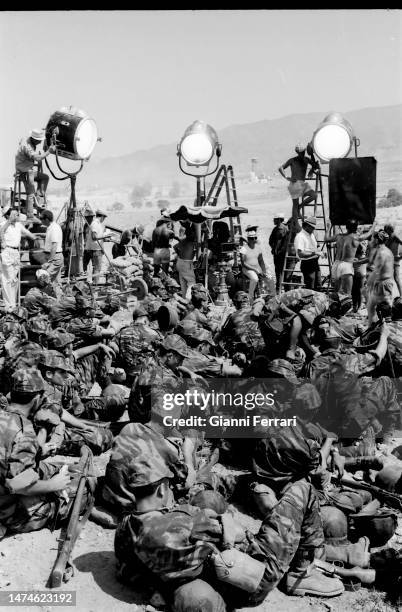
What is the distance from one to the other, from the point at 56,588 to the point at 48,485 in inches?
30.7

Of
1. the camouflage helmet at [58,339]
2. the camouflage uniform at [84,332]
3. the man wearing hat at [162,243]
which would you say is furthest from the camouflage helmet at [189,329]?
the man wearing hat at [162,243]

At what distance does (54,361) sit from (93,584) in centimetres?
285

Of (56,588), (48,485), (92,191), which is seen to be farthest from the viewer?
(92,191)

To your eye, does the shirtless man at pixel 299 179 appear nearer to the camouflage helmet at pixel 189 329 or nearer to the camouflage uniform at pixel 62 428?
the camouflage helmet at pixel 189 329

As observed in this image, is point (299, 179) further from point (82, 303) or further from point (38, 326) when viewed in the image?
point (38, 326)

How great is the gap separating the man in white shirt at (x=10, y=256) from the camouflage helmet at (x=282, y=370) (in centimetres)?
709

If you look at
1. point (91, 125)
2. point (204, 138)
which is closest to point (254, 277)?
point (204, 138)

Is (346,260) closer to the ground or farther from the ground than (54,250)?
closer to the ground

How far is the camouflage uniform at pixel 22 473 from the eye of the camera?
19.1 ft

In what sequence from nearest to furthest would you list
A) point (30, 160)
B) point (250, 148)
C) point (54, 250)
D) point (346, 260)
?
1. point (346, 260)
2. point (54, 250)
3. point (30, 160)
4. point (250, 148)

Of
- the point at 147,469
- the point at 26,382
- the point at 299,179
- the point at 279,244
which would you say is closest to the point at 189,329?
the point at 26,382

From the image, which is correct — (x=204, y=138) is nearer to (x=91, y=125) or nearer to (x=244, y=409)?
(x=91, y=125)

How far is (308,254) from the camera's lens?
1415 centimetres

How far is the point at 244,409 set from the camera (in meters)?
7.62
